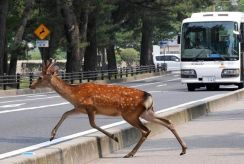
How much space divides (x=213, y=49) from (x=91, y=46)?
20005 mm

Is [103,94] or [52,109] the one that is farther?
[52,109]

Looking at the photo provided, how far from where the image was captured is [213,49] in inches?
1257

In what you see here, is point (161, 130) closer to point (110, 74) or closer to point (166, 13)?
point (110, 74)

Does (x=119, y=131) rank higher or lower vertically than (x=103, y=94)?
lower

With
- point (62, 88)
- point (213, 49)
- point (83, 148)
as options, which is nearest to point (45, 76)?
point (62, 88)

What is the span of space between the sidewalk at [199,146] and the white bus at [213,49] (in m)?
14.5

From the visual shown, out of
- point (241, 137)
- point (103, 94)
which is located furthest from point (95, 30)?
point (103, 94)

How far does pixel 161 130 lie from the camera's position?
14.8m

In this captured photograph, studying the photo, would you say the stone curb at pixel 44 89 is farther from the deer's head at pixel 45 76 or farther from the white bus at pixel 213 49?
the deer's head at pixel 45 76

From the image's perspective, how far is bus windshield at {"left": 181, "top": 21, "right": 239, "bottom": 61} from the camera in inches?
1257

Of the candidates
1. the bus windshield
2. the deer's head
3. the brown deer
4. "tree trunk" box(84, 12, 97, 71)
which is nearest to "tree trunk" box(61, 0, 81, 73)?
"tree trunk" box(84, 12, 97, 71)

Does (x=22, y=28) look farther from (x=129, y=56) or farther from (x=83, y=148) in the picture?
(x=129, y=56)

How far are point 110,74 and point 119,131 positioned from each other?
3924 centimetres

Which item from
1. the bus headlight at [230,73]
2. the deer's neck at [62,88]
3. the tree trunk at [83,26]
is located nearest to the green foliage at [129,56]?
the tree trunk at [83,26]
